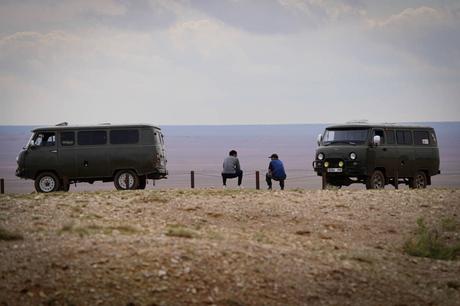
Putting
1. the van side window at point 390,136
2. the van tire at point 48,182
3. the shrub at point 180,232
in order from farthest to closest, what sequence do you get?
the van side window at point 390,136
the van tire at point 48,182
the shrub at point 180,232

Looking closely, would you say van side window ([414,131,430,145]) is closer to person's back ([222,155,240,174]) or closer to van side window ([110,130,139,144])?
person's back ([222,155,240,174])

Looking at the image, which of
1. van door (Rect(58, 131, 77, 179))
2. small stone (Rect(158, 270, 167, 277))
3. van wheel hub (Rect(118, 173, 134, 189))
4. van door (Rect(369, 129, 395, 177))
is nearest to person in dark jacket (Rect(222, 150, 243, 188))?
→ van wheel hub (Rect(118, 173, 134, 189))

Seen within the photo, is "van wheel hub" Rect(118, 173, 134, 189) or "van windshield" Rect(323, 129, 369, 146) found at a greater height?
"van windshield" Rect(323, 129, 369, 146)

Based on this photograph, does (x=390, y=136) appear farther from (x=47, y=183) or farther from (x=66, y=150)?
(x=47, y=183)

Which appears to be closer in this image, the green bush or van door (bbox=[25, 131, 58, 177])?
the green bush

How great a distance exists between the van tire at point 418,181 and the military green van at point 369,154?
0.08m

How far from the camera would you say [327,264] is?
15.6 m

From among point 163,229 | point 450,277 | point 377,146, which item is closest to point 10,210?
point 163,229

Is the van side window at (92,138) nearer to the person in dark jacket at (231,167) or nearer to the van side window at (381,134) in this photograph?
the person in dark jacket at (231,167)

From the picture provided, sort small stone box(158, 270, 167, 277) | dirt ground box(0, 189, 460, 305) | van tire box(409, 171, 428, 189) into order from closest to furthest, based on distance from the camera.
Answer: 1. dirt ground box(0, 189, 460, 305)
2. small stone box(158, 270, 167, 277)
3. van tire box(409, 171, 428, 189)

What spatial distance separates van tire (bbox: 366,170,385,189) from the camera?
94.5ft

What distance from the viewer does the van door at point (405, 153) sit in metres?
29.8

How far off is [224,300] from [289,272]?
1.81 meters

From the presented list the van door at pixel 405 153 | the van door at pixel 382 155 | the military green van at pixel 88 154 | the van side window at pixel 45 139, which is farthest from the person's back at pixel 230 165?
the van door at pixel 405 153
